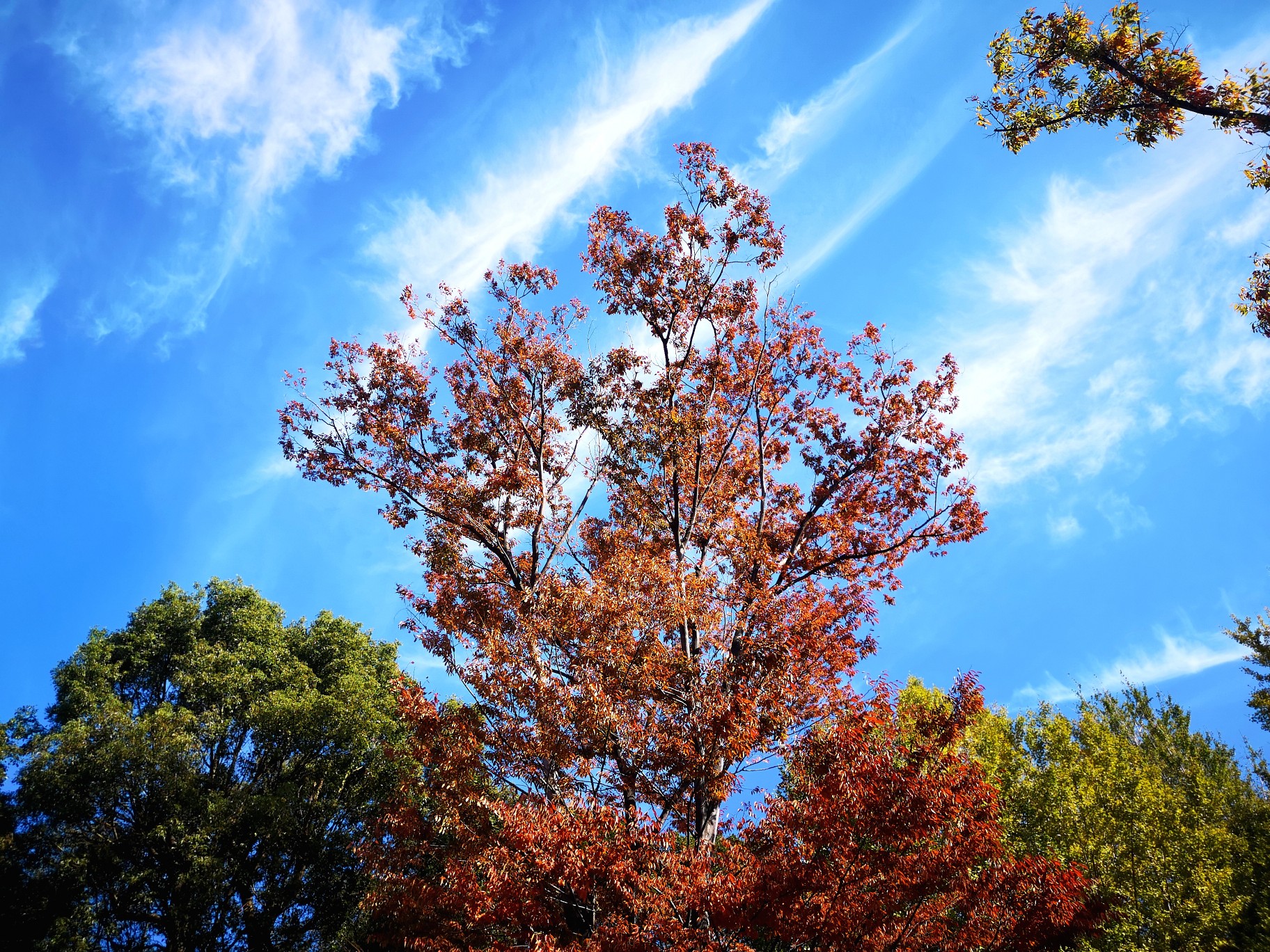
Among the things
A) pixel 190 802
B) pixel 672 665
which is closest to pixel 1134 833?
pixel 672 665

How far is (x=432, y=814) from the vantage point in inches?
423

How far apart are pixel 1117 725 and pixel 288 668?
2711 cm

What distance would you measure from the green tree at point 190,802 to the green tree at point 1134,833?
1381 cm

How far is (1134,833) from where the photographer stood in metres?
12.7

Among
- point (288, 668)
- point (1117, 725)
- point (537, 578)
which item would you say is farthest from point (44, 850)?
point (1117, 725)

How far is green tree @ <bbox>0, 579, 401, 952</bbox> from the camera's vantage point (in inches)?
632

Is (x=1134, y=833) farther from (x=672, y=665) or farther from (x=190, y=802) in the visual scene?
(x=190, y=802)

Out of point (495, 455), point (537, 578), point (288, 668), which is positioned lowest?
point (537, 578)

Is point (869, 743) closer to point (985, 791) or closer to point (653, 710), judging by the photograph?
point (985, 791)

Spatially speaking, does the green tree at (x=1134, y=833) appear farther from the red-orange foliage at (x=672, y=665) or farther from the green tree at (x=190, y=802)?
the green tree at (x=190, y=802)

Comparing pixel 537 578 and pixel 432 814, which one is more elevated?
pixel 537 578

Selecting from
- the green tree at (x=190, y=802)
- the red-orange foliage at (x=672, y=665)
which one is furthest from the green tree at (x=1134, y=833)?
the green tree at (x=190, y=802)

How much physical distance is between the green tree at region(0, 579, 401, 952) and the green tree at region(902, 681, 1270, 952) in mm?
13808

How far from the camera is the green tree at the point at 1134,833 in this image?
11453 millimetres
